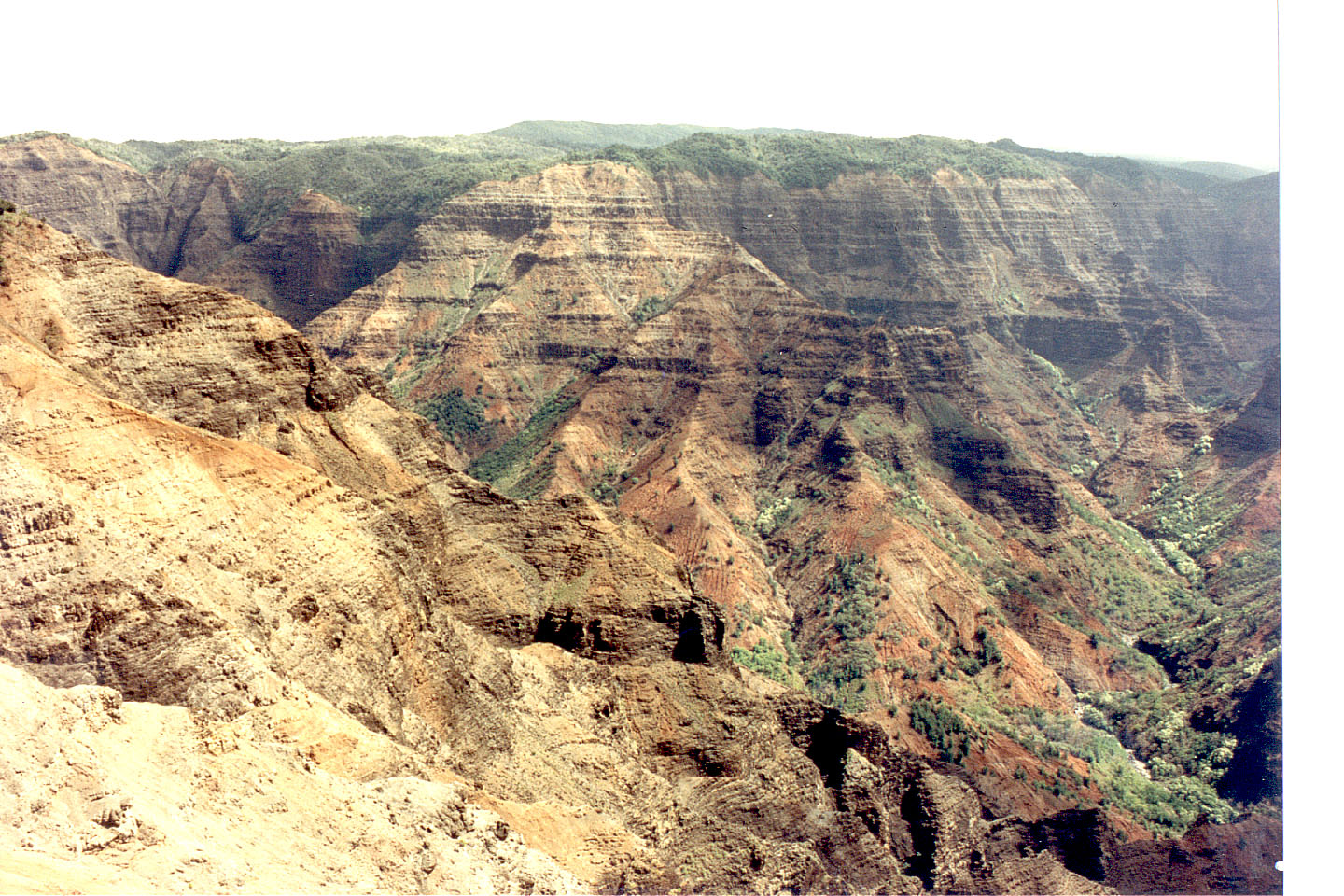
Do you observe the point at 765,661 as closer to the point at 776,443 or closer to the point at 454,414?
the point at 776,443

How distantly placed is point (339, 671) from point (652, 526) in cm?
4017

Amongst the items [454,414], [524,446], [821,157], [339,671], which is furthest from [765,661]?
[821,157]

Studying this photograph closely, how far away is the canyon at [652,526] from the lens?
25094mm

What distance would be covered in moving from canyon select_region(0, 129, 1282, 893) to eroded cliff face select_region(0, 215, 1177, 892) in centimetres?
11

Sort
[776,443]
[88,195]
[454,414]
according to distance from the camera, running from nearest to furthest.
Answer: [776,443] → [454,414] → [88,195]

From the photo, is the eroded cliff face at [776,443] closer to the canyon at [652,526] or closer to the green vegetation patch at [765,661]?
the green vegetation patch at [765,661]

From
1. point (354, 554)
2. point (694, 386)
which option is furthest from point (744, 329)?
point (354, 554)

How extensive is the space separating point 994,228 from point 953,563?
75062 mm

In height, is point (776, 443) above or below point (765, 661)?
above

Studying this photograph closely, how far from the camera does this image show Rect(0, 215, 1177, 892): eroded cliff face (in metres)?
21.8

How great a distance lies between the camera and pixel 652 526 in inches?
2741

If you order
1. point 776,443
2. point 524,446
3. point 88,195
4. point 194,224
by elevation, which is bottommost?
point 524,446

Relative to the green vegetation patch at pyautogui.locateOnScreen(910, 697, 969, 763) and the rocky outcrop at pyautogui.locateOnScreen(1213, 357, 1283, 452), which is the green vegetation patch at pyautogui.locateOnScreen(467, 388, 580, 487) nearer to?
the green vegetation patch at pyautogui.locateOnScreen(910, 697, 969, 763)

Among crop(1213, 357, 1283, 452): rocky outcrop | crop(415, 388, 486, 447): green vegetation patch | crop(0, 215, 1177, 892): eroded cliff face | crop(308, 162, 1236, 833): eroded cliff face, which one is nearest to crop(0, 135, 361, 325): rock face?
crop(308, 162, 1236, 833): eroded cliff face
